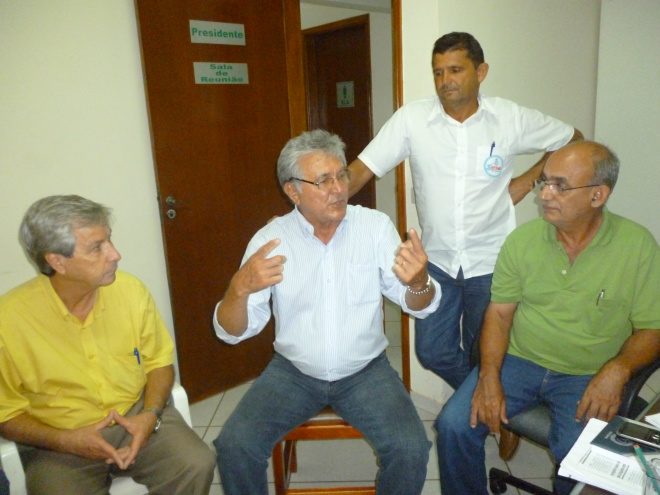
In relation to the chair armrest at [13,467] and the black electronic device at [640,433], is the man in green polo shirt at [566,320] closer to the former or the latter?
the black electronic device at [640,433]

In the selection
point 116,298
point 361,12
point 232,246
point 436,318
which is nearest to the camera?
point 116,298

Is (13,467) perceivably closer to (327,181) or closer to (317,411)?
(317,411)

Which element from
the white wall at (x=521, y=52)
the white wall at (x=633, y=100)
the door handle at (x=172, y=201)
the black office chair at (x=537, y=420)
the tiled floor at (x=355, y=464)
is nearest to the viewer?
the black office chair at (x=537, y=420)

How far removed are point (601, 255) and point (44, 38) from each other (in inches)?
95.6

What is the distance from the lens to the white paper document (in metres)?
1.01

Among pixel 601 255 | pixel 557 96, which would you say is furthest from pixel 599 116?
pixel 601 255

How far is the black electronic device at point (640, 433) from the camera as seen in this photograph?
3.59 feet

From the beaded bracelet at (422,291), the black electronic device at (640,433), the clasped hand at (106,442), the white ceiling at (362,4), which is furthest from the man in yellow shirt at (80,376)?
the white ceiling at (362,4)

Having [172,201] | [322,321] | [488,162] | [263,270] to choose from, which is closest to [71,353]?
[263,270]

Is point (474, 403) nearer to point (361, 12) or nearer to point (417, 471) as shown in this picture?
point (417, 471)

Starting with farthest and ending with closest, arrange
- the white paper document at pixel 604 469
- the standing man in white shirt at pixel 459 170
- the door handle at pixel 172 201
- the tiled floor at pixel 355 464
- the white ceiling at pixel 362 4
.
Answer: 1. the white ceiling at pixel 362 4
2. the door handle at pixel 172 201
3. the tiled floor at pixel 355 464
4. the standing man in white shirt at pixel 459 170
5. the white paper document at pixel 604 469

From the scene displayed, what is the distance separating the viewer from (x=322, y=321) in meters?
1.80

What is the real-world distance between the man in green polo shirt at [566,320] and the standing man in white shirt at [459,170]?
1.07 ft

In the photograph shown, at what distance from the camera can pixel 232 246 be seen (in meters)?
3.01
